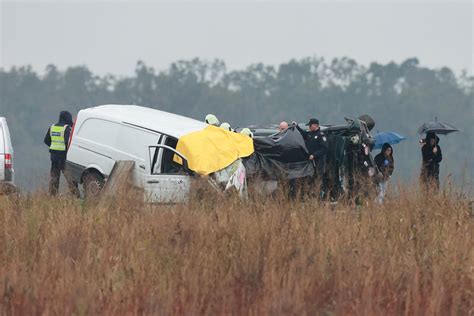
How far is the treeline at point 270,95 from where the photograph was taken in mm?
126812

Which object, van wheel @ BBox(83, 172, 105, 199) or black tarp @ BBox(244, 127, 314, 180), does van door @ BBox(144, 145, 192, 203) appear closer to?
van wheel @ BBox(83, 172, 105, 199)

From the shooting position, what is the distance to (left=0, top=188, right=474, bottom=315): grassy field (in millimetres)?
13570

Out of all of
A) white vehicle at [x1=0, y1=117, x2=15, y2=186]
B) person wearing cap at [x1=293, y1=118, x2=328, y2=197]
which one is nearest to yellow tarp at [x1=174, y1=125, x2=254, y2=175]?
person wearing cap at [x1=293, y1=118, x2=328, y2=197]

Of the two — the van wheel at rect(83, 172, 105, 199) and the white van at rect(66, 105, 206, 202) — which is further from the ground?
the white van at rect(66, 105, 206, 202)

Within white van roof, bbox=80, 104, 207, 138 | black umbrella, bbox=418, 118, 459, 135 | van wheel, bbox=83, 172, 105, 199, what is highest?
white van roof, bbox=80, 104, 207, 138

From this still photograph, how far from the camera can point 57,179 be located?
962 inches

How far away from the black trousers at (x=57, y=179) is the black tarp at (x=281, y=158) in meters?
2.85

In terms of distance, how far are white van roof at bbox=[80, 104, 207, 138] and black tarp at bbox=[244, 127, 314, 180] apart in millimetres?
1031

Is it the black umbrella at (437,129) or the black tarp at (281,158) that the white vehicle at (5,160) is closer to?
the black tarp at (281,158)

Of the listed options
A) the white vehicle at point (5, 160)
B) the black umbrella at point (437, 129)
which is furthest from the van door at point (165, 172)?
the black umbrella at point (437, 129)

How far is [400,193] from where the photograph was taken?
1850 centimetres

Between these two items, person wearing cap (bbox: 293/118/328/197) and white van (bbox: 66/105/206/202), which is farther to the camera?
person wearing cap (bbox: 293/118/328/197)

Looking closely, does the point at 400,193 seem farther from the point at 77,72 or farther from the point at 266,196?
the point at 77,72

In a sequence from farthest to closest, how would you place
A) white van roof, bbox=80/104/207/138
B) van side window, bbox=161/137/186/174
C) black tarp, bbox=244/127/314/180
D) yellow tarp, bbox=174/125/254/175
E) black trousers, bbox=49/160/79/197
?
black tarp, bbox=244/127/314/180
white van roof, bbox=80/104/207/138
van side window, bbox=161/137/186/174
yellow tarp, bbox=174/125/254/175
black trousers, bbox=49/160/79/197
